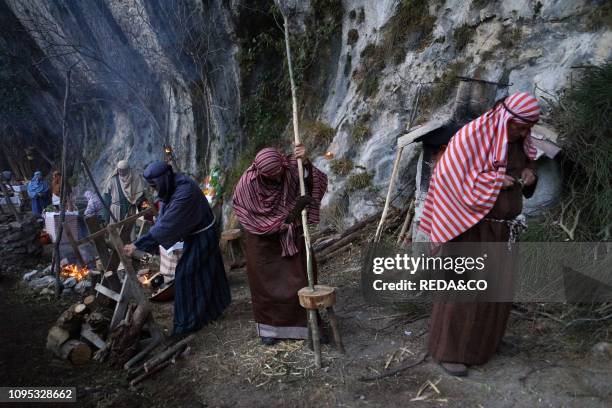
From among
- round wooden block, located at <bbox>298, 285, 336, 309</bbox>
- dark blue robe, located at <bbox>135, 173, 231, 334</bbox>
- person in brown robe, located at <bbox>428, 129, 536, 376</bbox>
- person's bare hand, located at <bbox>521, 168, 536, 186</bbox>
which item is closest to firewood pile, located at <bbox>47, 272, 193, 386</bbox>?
dark blue robe, located at <bbox>135, 173, 231, 334</bbox>

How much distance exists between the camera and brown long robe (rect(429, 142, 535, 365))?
353cm

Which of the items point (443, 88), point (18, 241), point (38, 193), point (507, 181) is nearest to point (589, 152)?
point (507, 181)

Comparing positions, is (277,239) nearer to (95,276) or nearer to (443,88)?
(95,276)

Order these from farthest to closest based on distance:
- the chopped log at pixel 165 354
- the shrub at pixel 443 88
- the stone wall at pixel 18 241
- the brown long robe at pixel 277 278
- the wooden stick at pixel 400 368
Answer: the stone wall at pixel 18 241, the shrub at pixel 443 88, the brown long robe at pixel 277 278, the chopped log at pixel 165 354, the wooden stick at pixel 400 368

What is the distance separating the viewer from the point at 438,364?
3.82m

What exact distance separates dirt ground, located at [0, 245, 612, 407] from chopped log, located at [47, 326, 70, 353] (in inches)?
5.5

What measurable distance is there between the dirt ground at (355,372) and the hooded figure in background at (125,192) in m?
4.68

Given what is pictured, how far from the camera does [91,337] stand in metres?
4.74

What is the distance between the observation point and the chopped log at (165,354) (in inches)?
170

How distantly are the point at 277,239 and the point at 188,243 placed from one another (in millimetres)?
1235

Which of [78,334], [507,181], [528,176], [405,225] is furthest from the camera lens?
[405,225]

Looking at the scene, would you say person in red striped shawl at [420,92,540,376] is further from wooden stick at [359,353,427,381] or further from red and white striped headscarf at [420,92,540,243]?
wooden stick at [359,353,427,381]

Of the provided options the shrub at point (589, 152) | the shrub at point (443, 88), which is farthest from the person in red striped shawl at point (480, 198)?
the shrub at point (443, 88)

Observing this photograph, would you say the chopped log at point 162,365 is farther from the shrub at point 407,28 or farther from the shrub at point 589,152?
the shrub at point 407,28
